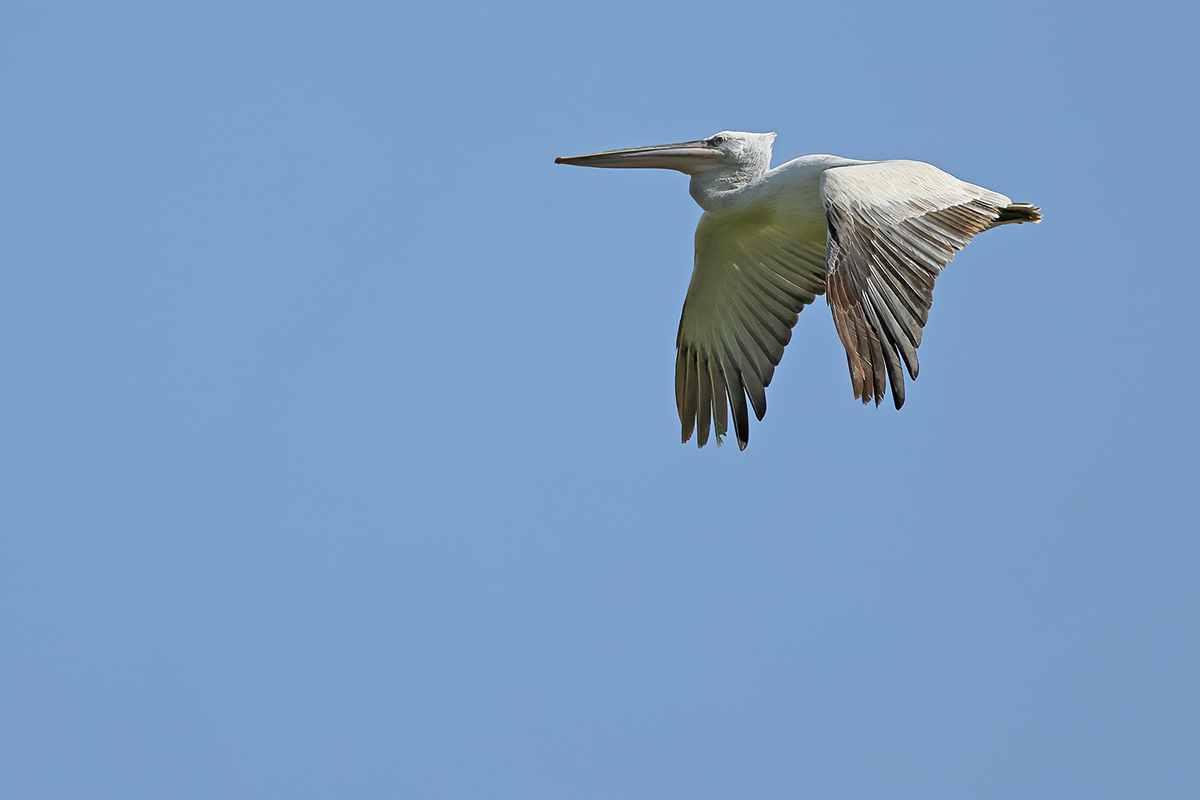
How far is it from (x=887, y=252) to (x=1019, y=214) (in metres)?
2.62

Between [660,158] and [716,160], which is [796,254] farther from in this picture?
[660,158]

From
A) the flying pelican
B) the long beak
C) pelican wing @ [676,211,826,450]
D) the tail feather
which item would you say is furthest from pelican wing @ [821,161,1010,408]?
pelican wing @ [676,211,826,450]

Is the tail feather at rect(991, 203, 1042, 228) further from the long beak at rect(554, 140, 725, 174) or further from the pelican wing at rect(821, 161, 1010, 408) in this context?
the long beak at rect(554, 140, 725, 174)

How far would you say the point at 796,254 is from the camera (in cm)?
1150

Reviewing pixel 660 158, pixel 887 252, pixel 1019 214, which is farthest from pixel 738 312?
pixel 887 252

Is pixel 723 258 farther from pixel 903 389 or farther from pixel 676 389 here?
pixel 903 389

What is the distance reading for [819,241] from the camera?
1120 centimetres

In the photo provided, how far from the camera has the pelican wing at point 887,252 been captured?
846 cm

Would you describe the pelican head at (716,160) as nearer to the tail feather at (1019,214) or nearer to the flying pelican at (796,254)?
the flying pelican at (796,254)

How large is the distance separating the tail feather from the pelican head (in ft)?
5.78

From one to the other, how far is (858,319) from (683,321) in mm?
3715

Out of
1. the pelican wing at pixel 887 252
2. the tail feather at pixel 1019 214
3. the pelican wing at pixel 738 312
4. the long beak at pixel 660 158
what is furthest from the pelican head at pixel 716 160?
the tail feather at pixel 1019 214

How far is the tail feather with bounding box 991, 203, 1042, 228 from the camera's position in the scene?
428 inches

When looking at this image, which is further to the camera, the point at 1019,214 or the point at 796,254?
the point at 796,254
